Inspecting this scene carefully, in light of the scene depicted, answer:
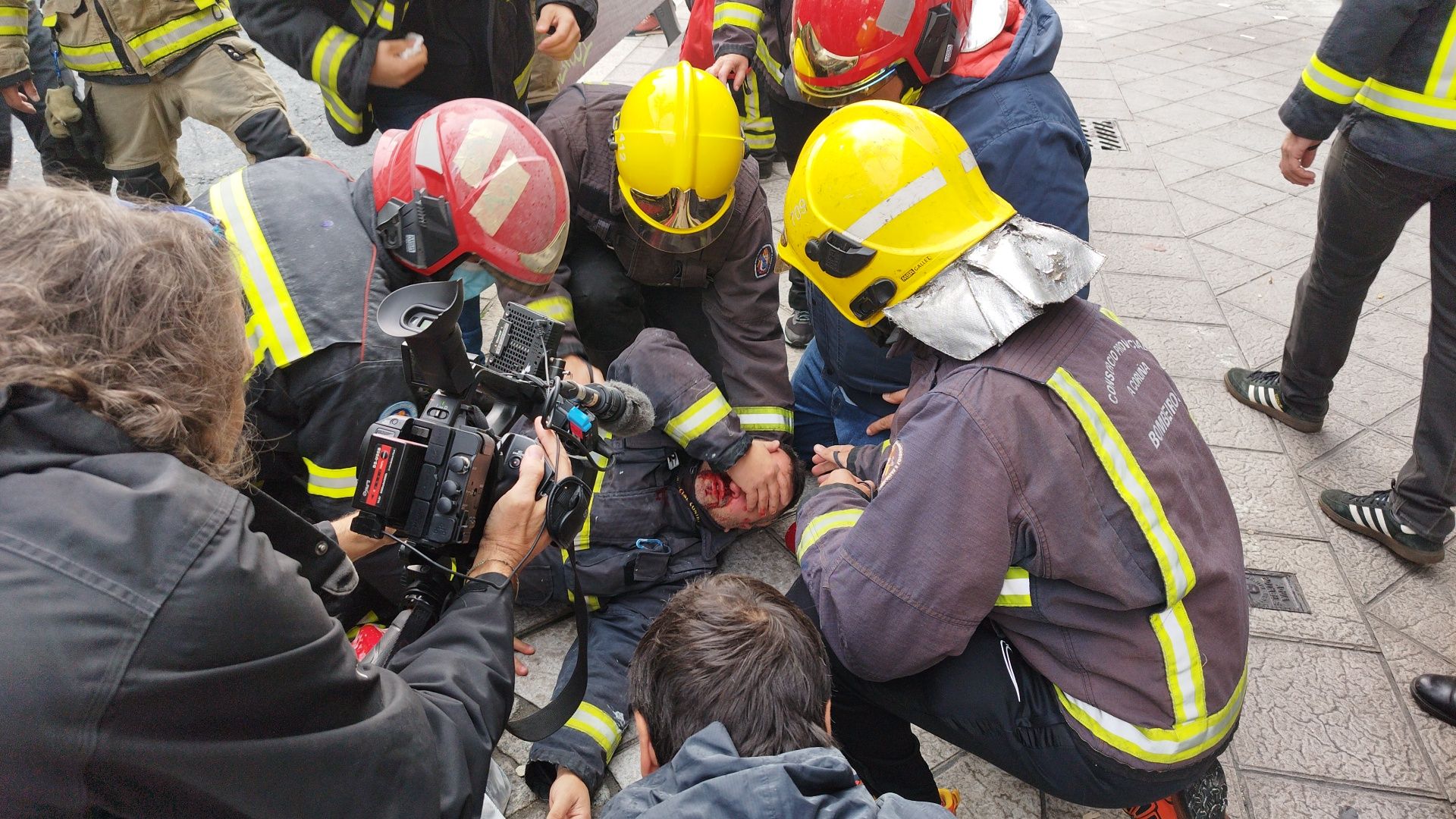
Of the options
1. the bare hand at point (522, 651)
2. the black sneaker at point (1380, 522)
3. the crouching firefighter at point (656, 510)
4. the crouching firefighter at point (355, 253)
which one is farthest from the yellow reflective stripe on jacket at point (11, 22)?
the black sneaker at point (1380, 522)

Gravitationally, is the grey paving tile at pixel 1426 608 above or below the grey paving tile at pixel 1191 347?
above

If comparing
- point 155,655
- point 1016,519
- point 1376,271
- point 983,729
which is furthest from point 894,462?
point 1376,271

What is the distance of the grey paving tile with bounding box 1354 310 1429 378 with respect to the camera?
161 inches

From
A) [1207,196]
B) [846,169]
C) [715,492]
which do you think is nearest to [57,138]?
[715,492]

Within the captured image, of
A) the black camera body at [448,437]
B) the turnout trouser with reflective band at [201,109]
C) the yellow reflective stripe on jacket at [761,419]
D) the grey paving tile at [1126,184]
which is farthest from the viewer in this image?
the grey paving tile at [1126,184]

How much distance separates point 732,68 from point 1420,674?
11.0 ft

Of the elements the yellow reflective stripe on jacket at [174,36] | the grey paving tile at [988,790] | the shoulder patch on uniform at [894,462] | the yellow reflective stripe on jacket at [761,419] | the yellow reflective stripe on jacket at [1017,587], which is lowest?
the grey paving tile at [988,790]

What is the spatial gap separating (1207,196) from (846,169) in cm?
467

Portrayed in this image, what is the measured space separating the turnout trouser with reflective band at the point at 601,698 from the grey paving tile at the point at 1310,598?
1.87m

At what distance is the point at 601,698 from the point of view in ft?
8.00

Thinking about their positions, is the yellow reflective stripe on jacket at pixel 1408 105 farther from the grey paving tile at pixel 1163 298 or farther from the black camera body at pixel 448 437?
the black camera body at pixel 448 437

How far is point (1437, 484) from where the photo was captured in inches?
114

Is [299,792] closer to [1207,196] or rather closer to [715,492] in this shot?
[715,492]

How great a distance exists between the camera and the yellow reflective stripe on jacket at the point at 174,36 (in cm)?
366
